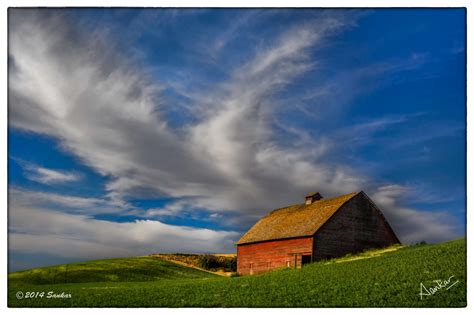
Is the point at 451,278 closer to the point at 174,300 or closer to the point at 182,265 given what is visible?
the point at 174,300

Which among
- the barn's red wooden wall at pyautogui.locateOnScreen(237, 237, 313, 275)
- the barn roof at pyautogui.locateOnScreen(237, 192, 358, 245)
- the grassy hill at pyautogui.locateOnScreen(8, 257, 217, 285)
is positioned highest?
the barn roof at pyautogui.locateOnScreen(237, 192, 358, 245)

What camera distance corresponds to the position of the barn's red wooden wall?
43688 millimetres

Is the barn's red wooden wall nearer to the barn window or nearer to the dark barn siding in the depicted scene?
the barn window

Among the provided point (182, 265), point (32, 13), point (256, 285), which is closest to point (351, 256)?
point (256, 285)

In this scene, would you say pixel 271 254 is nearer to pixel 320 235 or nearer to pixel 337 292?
pixel 320 235

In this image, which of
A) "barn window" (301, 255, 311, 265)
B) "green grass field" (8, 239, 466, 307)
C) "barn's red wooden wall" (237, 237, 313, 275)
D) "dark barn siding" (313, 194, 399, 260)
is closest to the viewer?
"green grass field" (8, 239, 466, 307)

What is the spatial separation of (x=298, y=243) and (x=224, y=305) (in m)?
23.3

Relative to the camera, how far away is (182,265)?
6216 centimetres

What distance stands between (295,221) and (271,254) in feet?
14.1

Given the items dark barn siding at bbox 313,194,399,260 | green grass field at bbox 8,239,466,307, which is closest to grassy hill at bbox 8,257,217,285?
dark barn siding at bbox 313,194,399,260

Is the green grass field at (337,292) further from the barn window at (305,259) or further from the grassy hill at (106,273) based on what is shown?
the grassy hill at (106,273)

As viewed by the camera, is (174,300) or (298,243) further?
(298,243)

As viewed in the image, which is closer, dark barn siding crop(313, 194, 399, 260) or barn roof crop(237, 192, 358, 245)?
dark barn siding crop(313, 194, 399, 260)

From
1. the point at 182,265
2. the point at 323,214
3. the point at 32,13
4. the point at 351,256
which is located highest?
the point at 32,13
